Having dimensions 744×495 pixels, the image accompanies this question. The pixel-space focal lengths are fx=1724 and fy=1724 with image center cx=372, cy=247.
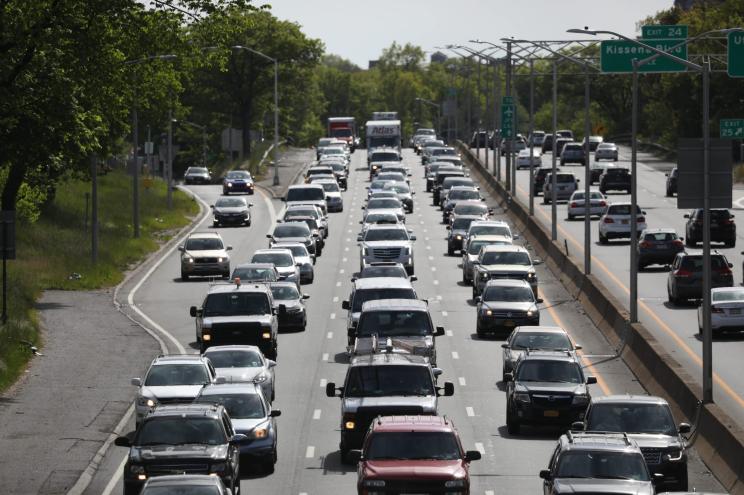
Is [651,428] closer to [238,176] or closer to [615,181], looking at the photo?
[615,181]

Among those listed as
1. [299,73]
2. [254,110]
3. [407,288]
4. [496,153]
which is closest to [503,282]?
[407,288]

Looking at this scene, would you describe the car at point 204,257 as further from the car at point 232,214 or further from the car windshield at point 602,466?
→ the car windshield at point 602,466

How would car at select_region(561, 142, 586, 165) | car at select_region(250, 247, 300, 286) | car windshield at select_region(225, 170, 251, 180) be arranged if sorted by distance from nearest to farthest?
car at select_region(250, 247, 300, 286) → car windshield at select_region(225, 170, 251, 180) → car at select_region(561, 142, 586, 165)

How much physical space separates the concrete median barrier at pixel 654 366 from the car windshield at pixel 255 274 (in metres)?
9.41

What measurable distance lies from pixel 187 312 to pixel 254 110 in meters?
A: 107

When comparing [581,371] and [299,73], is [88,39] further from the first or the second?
[299,73]

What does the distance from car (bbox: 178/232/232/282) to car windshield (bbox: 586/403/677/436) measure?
33.2 m

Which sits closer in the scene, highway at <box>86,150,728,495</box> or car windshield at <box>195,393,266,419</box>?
highway at <box>86,150,728,495</box>

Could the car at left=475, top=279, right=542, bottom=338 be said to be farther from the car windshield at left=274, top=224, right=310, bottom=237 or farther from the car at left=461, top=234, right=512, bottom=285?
the car windshield at left=274, top=224, right=310, bottom=237

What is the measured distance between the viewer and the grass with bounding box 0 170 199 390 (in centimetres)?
4606

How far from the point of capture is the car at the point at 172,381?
1266 inches

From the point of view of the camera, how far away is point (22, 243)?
66.2 meters

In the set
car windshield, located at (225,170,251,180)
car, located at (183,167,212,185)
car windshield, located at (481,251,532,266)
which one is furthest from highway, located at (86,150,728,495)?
car, located at (183,167,212,185)

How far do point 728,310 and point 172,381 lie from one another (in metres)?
17.3
